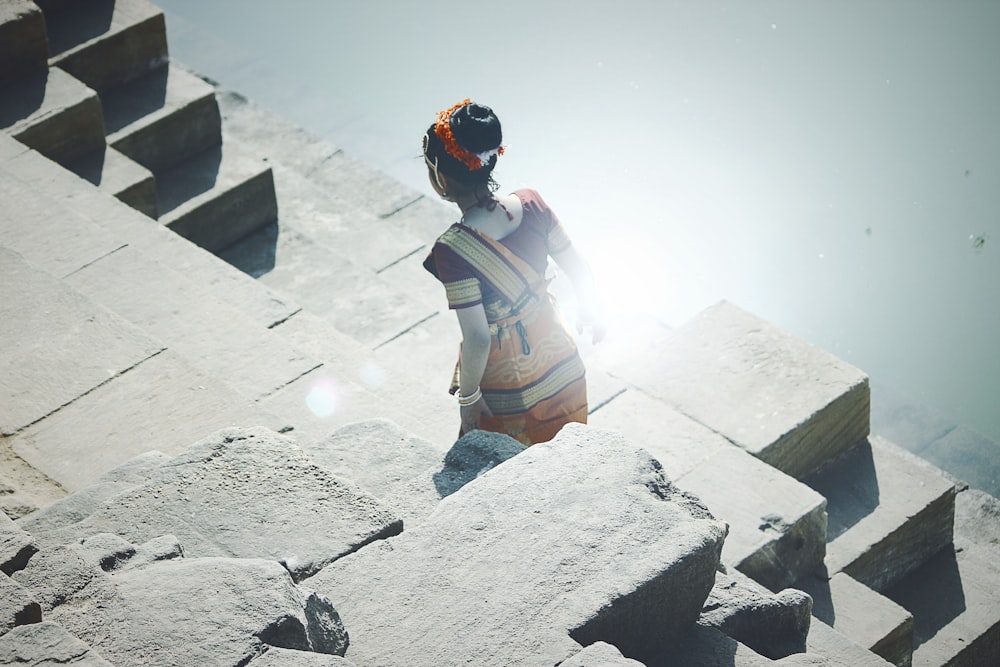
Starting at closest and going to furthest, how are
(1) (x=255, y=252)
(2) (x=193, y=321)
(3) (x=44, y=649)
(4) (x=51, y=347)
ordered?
1. (3) (x=44, y=649)
2. (4) (x=51, y=347)
3. (2) (x=193, y=321)
4. (1) (x=255, y=252)

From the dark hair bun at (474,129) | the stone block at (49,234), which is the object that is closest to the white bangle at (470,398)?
the dark hair bun at (474,129)

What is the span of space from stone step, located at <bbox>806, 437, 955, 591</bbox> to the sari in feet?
4.91

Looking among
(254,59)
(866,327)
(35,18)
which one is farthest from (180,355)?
(254,59)

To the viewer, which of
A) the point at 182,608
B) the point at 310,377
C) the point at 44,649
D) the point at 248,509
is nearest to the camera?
the point at 44,649

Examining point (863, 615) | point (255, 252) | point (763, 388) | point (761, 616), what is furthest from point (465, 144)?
point (255, 252)

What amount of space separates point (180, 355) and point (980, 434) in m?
4.86

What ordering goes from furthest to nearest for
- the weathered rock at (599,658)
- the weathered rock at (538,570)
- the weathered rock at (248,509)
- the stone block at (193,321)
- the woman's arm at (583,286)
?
the stone block at (193,321) < the woman's arm at (583,286) < the weathered rock at (248,509) < the weathered rock at (538,570) < the weathered rock at (599,658)

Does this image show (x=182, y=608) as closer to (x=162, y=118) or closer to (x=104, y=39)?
(x=162, y=118)

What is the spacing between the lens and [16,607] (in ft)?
7.80

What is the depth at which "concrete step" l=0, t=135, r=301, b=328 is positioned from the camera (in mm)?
5129

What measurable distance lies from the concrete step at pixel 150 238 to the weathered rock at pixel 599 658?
2.87 meters

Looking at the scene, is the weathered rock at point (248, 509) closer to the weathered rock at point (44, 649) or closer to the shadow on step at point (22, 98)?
the weathered rock at point (44, 649)

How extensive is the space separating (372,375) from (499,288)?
1.25 meters

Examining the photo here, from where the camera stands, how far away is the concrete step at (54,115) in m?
6.15
